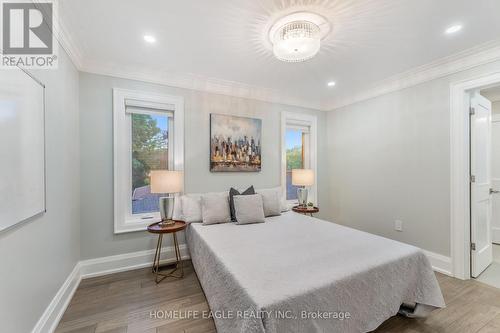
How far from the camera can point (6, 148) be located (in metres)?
1.21

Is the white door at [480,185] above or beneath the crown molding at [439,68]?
beneath

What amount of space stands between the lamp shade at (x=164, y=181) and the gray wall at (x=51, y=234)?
0.78 metres

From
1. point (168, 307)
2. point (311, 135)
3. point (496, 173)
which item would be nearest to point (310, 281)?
point (168, 307)

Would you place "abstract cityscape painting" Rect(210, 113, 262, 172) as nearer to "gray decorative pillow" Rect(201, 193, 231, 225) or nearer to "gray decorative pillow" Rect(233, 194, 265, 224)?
"gray decorative pillow" Rect(201, 193, 231, 225)

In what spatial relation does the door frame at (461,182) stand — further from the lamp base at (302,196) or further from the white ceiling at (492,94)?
the lamp base at (302,196)

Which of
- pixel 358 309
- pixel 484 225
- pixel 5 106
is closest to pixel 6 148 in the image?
pixel 5 106

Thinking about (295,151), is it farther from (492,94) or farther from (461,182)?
(492,94)

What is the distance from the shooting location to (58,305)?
1.82 m

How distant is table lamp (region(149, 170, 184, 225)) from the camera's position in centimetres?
250

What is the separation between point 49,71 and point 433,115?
4.04 m

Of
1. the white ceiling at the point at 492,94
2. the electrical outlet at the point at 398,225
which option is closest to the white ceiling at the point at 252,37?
the white ceiling at the point at 492,94

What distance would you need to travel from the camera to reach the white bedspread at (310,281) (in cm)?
121

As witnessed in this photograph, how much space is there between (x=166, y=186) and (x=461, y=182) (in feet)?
11.1

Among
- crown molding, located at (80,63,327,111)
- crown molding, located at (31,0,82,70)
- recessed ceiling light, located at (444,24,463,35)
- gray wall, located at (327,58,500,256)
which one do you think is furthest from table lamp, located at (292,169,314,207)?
crown molding, located at (31,0,82,70)
